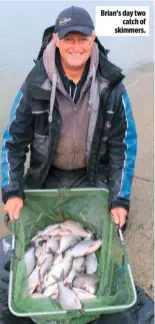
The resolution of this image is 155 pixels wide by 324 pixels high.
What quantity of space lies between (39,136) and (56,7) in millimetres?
8798

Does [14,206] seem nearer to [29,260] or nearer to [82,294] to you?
[29,260]

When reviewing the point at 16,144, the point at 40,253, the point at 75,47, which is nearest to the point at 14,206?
the point at 40,253

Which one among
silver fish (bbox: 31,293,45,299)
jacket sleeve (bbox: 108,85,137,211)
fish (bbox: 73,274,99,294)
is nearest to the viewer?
silver fish (bbox: 31,293,45,299)

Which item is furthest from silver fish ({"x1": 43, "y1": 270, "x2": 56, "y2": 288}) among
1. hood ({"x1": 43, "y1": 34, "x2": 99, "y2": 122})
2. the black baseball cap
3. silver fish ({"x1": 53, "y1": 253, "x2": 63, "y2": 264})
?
the black baseball cap

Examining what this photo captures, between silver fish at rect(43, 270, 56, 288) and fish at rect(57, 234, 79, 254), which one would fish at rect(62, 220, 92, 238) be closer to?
fish at rect(57, 234, 79, 254)

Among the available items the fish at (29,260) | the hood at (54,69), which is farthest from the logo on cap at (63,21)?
the fish at (29,260)

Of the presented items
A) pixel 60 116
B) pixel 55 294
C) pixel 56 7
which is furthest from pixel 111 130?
pixel 56 7

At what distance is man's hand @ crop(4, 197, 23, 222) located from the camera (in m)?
2.73

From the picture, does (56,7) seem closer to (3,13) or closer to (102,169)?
(3,13)

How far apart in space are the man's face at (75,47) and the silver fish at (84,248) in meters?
1.12

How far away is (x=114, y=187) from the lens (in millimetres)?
2910

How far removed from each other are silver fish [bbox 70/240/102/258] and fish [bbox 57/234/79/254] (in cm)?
4

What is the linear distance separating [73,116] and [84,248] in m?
0.85

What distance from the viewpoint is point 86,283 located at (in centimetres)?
260
